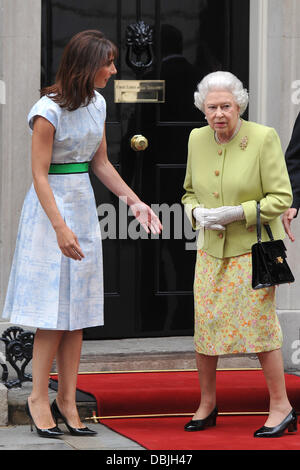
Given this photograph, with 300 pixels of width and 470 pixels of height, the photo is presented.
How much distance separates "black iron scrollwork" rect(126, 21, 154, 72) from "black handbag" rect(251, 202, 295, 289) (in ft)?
6.91

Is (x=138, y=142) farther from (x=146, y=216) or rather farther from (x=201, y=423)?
(x=201, y=423)

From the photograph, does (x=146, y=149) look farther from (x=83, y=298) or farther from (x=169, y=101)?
(x=83, y=298)

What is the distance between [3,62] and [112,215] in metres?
1.24

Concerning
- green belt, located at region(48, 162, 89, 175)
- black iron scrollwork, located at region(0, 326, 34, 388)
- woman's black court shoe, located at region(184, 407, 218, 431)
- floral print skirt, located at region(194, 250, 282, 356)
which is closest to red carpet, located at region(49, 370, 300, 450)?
woman's black court shoe, located at region(184, 407, 218, 431)

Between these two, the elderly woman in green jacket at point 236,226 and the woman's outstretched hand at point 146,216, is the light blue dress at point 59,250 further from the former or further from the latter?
the elderly woman in green jacket at point 236,226

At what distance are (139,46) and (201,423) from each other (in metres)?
2.63

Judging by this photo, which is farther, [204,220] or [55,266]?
[204,220]

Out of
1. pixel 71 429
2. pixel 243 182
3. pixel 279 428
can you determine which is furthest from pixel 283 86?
pixel 71 429

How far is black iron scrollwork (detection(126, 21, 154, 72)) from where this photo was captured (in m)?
7.07

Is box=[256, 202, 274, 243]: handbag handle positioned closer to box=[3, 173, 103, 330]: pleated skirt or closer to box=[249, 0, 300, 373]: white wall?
box=[3, 173, 103, 330]: pleated skirt

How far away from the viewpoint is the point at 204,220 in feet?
17.7

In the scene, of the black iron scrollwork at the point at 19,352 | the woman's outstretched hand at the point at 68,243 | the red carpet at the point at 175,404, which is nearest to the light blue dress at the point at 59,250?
the woman's outstretched hand at the point at 68,243

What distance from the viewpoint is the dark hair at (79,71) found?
5203 mm
